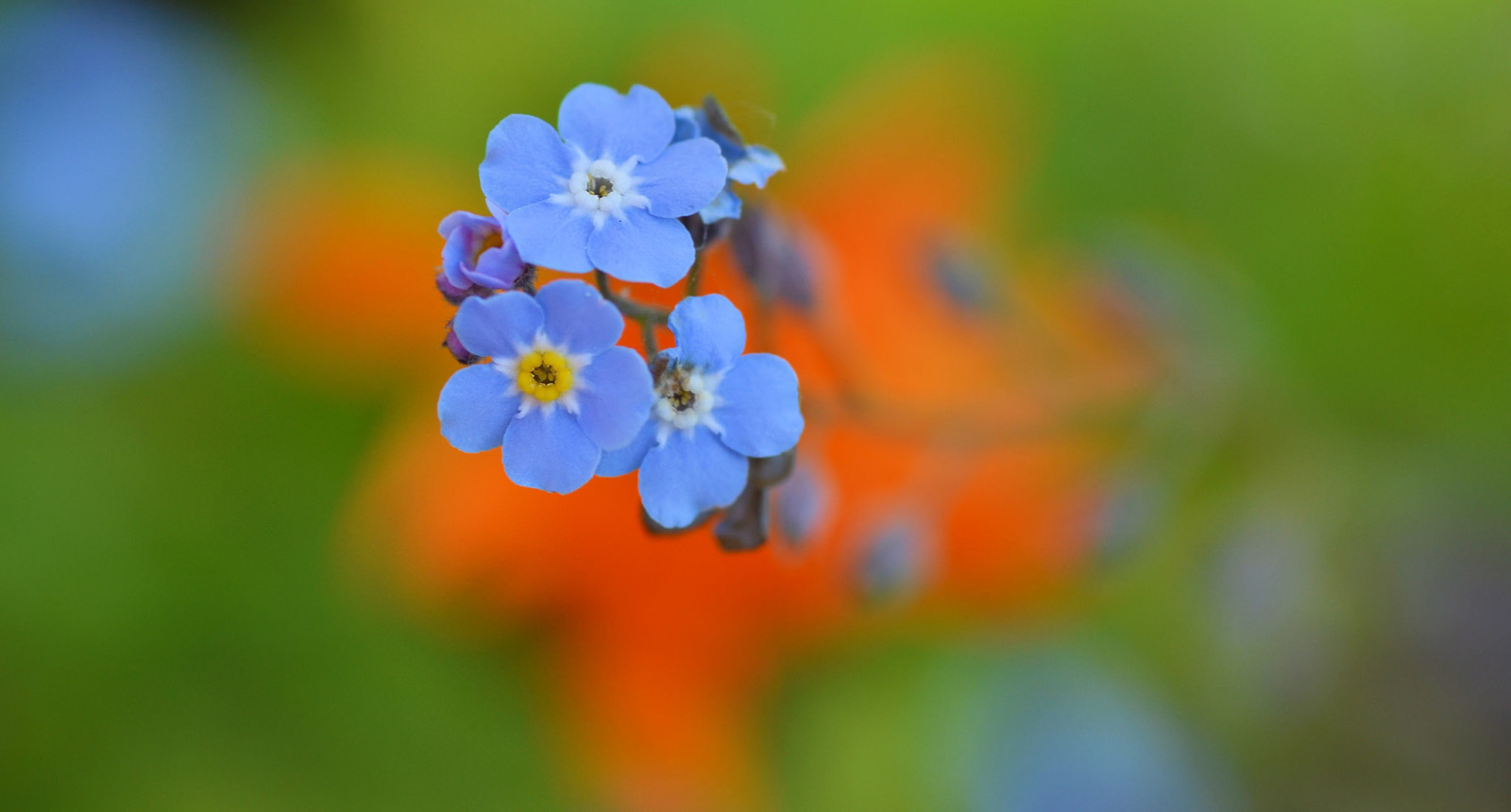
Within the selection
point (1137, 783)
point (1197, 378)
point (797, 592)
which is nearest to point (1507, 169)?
point (1197, 378)

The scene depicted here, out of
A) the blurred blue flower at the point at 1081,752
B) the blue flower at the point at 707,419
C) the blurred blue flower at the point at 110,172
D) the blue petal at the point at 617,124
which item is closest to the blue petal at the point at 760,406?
the blue flower at the point at 707,419

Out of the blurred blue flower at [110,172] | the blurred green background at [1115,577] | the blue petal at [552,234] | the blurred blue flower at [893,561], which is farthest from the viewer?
the blurred blue flower at [110,172]

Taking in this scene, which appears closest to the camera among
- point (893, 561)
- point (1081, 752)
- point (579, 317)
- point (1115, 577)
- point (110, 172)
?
point (579, 317)

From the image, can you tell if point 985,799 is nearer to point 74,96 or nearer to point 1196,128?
point 1196,128

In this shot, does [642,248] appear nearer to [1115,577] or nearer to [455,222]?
[455,222]

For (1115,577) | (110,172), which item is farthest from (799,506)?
(110,172)

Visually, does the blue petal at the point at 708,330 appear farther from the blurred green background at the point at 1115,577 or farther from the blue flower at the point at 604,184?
the blurred green background at the point at 1115,577
